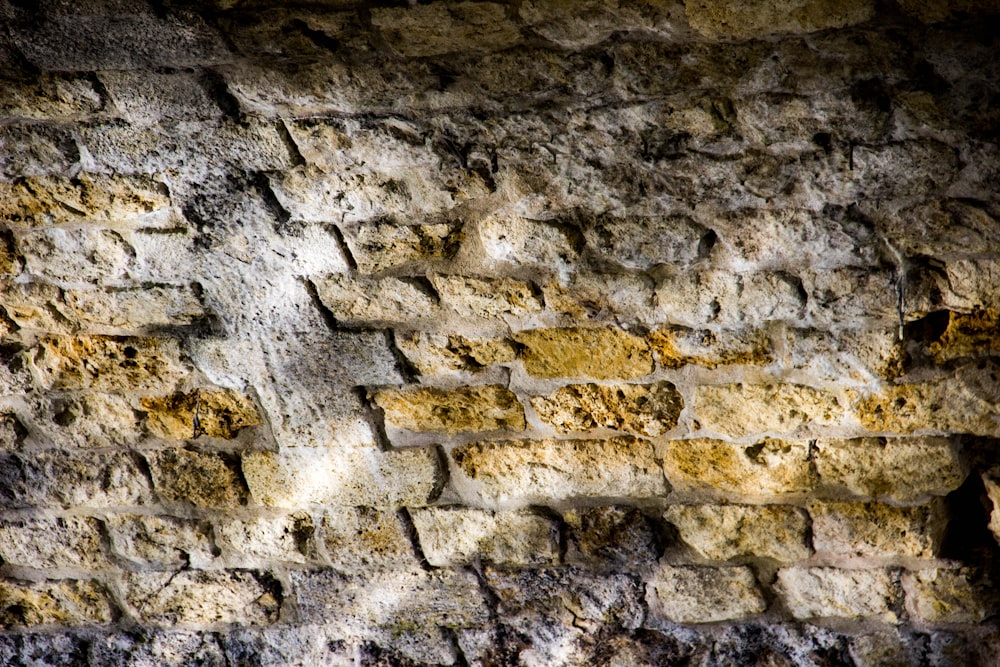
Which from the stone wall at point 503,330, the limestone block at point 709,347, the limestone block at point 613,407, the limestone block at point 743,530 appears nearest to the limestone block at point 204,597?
the stone wall at point 503,330

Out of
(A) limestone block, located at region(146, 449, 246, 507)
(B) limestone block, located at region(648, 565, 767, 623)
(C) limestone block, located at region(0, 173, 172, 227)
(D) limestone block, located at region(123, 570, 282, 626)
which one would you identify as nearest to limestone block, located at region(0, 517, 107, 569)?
(D) limestone block, located at region(123, 570, 282, 626)

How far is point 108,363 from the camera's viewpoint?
1.99 m

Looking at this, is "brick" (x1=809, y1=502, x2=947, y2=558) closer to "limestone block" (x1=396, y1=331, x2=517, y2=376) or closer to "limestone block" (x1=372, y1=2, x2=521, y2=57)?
"limestone block" (x1=396, y1=331, x2=517, y2=376)

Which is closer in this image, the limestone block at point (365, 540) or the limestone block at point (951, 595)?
the limestone block at point (951, 595)

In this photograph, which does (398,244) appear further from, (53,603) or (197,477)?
(53,603)

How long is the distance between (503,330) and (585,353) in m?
0.17

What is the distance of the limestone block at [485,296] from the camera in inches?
69.1

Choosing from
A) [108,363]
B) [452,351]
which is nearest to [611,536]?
[452,351]

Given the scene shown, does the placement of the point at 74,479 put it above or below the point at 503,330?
below

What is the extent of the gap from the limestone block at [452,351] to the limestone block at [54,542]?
95 cm

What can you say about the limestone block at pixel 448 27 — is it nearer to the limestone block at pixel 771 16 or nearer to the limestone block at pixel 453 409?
the limestone block at pixel 771 16

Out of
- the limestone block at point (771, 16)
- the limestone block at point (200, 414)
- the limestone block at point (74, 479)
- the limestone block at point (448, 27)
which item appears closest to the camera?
the limestone block at point (771, 16)

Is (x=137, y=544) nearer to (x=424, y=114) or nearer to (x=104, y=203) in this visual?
(x=104, y=203)

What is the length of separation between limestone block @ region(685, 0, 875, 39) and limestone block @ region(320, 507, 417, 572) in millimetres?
1232
